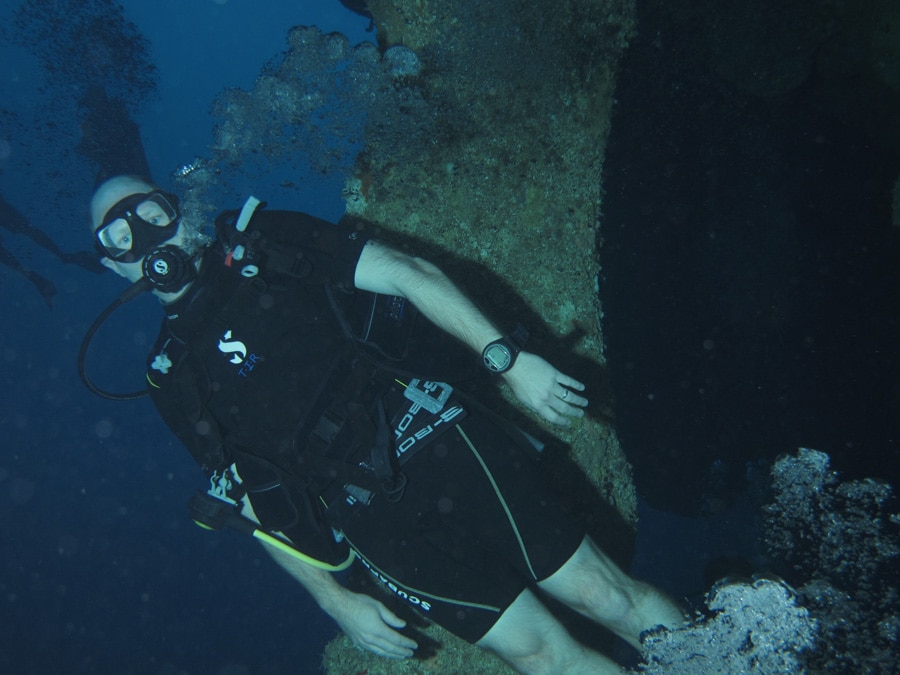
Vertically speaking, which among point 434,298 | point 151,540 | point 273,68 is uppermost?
point 273,68

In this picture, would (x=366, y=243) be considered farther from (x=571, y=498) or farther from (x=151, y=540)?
(x=151, y=540)

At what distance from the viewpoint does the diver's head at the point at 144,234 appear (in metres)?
2.27

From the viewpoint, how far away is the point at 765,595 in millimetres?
1737

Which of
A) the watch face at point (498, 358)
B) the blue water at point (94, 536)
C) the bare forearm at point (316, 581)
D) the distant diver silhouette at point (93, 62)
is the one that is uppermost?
the distant diver silhouette at point (93, 62)

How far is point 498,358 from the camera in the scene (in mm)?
1875

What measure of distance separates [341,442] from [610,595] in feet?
4.88

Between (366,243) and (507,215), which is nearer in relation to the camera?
(366,243)

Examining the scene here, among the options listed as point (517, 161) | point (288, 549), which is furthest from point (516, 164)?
point (288, 549)

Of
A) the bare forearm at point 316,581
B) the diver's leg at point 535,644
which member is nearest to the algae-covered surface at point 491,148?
the diver's leg at point 535,644

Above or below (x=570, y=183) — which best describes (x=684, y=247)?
above

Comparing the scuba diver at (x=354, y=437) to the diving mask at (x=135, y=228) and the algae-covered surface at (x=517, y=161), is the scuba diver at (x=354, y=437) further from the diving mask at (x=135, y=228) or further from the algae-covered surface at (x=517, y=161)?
the algae-covered surface at (x=517, y=161)

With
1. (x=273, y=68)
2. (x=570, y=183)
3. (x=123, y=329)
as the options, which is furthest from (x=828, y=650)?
(x=123, y=329)

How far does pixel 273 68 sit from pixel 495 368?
2.90 metres

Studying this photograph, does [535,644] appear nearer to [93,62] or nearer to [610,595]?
[610,595]
